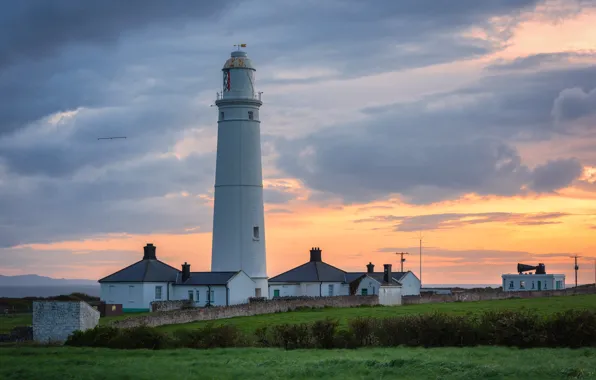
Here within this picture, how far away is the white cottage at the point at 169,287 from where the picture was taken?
6062 cm

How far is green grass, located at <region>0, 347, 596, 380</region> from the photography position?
90.0 ft

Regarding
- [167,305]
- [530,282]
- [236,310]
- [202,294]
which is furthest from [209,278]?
[530,282]

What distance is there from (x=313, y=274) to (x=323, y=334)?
36.5 meters

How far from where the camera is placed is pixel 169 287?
62125 mm

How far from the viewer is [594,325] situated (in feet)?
117

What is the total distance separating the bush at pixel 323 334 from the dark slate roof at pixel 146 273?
1028 inches

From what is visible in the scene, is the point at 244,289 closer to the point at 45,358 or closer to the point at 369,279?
the point at 369,279

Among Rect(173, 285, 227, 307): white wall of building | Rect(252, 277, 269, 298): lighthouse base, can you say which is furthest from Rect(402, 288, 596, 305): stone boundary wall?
Rect(173, 285, 227, 307): white wall of building

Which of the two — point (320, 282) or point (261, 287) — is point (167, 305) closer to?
point (261, 287)

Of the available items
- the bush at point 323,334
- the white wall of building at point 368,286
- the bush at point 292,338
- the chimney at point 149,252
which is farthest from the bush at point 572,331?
the white wall of building at point 368,286

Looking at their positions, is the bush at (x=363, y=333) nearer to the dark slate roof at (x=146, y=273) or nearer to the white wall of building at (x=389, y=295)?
the dark slate roof at (x=146, y=273)

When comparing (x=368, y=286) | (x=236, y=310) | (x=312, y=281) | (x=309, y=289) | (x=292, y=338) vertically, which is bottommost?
(x=292, y=338)

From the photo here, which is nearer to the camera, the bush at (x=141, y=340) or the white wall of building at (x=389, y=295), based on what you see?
the bush at (x=141, y=340)

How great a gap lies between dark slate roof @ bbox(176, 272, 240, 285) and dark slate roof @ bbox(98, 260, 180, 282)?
1136mm
